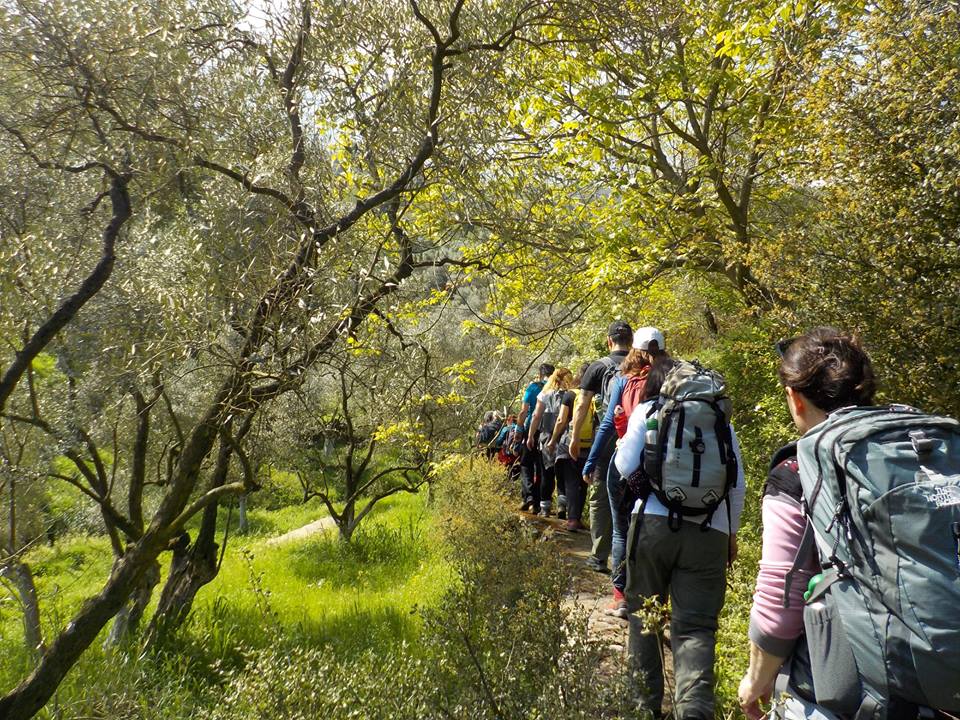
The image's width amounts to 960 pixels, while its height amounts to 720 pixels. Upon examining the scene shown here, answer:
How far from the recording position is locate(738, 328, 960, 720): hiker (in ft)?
4.84

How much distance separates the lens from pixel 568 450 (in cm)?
708

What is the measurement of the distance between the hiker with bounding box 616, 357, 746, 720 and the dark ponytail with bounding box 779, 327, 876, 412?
0.91 meters

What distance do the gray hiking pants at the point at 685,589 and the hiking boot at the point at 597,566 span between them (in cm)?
266

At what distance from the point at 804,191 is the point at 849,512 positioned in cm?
598

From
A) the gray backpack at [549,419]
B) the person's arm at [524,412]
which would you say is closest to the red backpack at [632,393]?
the gray backpack at [549,419]

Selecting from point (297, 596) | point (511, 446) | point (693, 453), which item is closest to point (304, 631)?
point (297, 596)

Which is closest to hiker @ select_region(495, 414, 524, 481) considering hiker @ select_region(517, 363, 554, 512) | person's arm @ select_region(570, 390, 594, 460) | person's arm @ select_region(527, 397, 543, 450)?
hiker @ select_region(517, 363, 554, 512)

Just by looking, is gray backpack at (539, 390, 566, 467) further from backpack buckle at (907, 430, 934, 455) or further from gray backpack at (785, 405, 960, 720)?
backpack buckle at (907, 430, 934, 455)

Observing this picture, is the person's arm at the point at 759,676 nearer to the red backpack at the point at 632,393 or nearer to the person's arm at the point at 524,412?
the red backpack at the point at 632,393

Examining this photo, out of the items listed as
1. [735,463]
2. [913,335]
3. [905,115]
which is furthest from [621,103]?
[735,463]

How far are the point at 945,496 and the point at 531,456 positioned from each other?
25.1 feet

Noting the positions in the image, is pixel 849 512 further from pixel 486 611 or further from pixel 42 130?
pixel 42 130

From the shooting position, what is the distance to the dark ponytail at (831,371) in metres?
1.99

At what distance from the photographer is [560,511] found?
8844 mm
